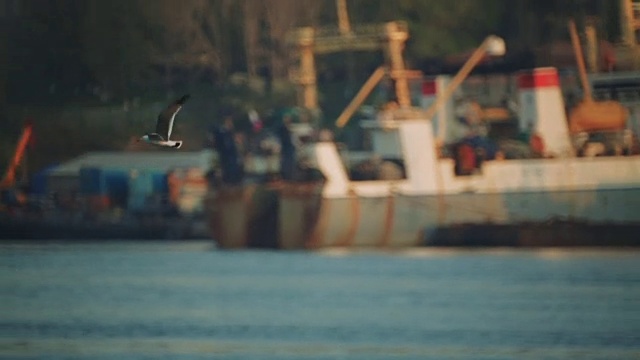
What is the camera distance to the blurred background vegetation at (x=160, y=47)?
34.3 m

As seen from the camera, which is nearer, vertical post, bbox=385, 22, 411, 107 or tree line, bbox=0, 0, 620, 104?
tree line, bbox=0, 0, 620, 104

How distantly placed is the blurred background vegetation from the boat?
940 millimetres

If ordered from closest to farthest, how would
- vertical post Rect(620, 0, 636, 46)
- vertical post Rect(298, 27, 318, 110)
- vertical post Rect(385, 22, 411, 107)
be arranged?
vertical post Rect(620, 0, 636, 46) < vertical post Rect(385, 22, 411, 107) < vertical post Rect(298, 27, 318, 110)

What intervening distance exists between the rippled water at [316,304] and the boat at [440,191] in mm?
449

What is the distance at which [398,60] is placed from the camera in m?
37.5

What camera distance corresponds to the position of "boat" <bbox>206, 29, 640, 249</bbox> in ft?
118

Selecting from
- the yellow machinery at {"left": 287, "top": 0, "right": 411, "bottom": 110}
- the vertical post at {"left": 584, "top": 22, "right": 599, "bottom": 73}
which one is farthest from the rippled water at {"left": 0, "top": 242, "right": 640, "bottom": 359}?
the vertical post at {"left": 584, "top": 22, "right": 599, "bottom": 73}

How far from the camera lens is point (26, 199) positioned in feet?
124

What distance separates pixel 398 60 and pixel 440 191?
87.1 inches

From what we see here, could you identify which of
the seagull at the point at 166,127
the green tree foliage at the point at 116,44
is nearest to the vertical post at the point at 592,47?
the green tree foliage at the point at 116,44

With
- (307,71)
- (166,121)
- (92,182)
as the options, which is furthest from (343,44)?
(166,121)

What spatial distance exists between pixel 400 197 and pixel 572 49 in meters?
3.55

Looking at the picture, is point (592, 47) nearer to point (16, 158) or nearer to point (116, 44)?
point (116, 44)

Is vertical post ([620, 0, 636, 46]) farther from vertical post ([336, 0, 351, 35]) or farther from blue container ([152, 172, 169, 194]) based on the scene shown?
blue container ([152, 172, 169, 194])
